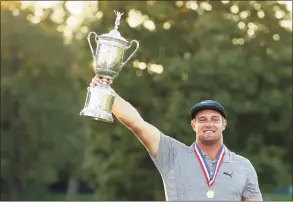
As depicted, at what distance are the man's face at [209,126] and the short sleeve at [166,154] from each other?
17 cm

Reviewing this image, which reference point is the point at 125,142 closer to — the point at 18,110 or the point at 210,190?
the point at 18,110

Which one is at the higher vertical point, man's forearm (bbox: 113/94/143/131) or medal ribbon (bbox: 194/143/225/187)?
man's forearm (bbox: 113/94/143/131)

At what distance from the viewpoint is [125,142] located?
69.9ft

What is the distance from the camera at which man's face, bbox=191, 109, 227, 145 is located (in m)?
4.11

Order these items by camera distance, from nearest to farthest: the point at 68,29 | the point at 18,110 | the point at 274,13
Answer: the point at 274,13
the point at 18,110
the point at 68,29

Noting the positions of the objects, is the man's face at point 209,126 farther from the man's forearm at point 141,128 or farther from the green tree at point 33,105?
the green tree at point 33,105

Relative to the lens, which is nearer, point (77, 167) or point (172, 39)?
point (172, 39)

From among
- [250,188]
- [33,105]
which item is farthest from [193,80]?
[250,188]

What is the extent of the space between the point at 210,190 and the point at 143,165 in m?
17.6

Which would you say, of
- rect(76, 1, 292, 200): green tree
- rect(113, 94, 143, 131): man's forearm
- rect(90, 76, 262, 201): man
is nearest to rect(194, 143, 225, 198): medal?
rect(90, 76, 262, 201): man

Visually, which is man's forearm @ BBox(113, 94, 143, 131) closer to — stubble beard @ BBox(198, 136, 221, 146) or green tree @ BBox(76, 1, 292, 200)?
stubble beard @ BBox(198, 136, 221, 146)

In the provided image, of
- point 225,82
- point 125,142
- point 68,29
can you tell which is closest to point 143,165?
point 125,142

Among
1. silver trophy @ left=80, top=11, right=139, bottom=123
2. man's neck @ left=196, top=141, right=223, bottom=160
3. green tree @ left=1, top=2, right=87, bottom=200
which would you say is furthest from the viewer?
green tree @ left=1, top=2, right=87, bottom=200

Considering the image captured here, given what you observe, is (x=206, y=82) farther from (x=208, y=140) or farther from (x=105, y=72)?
(x=208, y=140)
